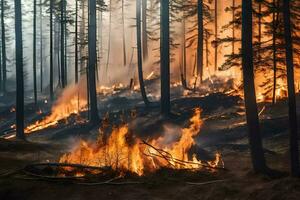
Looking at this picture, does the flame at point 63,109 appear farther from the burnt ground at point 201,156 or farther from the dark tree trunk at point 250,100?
the dark tree trunk at point 250,100

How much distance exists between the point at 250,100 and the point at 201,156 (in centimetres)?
384

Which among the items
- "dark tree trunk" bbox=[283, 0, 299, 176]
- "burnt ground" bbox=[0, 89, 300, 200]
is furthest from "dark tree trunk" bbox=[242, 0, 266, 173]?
"dark tree trunk" bbox=[283, 0, 299, 176]

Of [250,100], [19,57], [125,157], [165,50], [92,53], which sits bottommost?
[125,157]

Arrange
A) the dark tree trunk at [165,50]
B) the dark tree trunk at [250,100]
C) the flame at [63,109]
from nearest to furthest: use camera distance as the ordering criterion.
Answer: the dark tree trunk at [250,100]
the dark tree trunk at [165,50]
the flame at [63,109]

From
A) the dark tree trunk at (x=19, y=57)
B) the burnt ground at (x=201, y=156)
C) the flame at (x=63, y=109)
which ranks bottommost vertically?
the burnt ground at (x=201, y=156)

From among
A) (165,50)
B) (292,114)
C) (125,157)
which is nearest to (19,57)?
(165,50)

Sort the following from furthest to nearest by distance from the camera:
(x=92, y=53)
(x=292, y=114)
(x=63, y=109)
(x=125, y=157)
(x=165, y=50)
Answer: (x=63, y=109) → (x=92, y=53) → (x=165, y=50) → (x=125, y=157) → (x=292, y=114)

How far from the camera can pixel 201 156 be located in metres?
15.1

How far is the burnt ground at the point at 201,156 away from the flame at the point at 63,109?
8.15 feet

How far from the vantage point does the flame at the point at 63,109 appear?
1161 inches

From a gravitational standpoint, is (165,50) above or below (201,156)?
above

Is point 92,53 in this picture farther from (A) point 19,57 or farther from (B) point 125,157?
(B) point 125,157

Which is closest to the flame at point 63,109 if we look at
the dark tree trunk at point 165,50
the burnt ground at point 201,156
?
the burnt ground at point 201,156

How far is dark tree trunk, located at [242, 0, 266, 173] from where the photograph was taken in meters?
12.2
